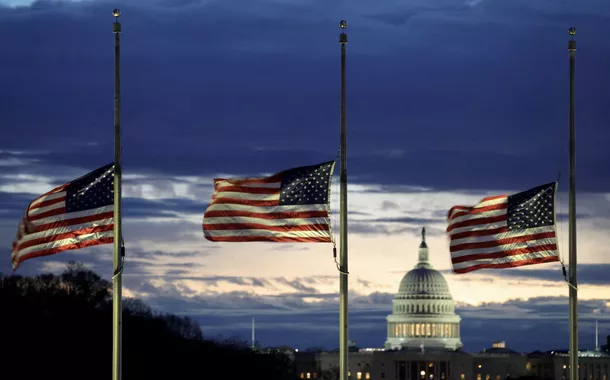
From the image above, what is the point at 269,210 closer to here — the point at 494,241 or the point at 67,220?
the point at 67,220

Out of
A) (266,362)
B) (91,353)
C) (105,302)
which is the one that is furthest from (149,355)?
(266,362)

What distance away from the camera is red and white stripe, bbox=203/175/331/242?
181 ft

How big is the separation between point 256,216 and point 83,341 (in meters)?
58.1

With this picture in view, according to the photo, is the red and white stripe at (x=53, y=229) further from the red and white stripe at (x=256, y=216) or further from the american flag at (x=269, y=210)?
the american flag at (x=269, y=210)

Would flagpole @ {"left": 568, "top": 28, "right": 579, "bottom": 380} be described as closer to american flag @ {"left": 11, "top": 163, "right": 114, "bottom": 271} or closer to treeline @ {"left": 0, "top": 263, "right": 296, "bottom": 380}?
american flag @ {"left": 11, "top": 163, "right": 114, "bottom": 271}

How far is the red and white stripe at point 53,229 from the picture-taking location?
55.0 m

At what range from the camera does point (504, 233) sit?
5616 centimetres

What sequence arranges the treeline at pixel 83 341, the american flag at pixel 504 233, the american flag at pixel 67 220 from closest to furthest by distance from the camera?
the american flag at pixel 67 220 → the american flag at pixel 504 233 → the treeline at pixel 83 341

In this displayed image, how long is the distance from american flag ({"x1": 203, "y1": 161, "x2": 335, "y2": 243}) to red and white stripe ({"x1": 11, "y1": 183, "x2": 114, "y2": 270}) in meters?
3.44

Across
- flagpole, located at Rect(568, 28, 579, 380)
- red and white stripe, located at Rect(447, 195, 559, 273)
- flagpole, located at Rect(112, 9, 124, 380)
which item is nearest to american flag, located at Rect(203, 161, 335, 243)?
flagpole, located at Rect(112, 9, 124, 380)

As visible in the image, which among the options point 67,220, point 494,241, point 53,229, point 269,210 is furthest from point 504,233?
point 53,229

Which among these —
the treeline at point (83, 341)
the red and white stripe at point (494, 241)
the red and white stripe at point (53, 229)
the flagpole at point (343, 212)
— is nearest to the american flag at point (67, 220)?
the red and white stripe at point (53, 229)

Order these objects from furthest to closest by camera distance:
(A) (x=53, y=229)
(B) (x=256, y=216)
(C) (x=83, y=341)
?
(C) (x=83, y=341) → (B) (x=256, y=216) → (A) (x=53, y=229)

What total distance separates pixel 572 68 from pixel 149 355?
70.1m
